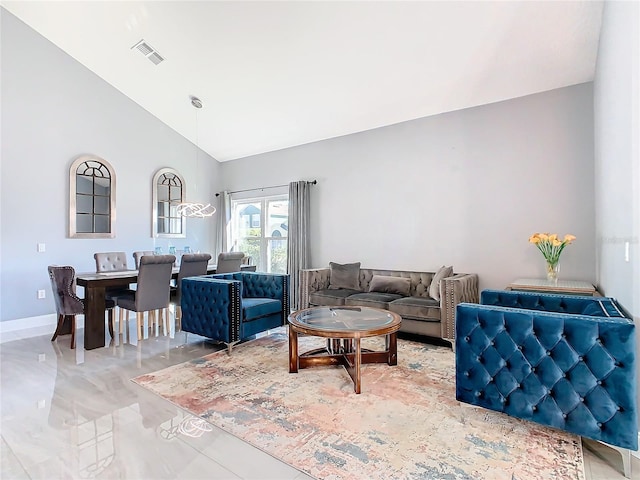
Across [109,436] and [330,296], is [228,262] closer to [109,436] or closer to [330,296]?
[330,296]

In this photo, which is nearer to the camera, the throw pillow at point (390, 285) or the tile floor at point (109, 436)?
the tile floor at point (109, 436)

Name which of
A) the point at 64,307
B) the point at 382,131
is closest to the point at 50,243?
the point at 64,307

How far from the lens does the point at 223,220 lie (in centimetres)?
732

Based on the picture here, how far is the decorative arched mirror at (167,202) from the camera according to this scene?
631 centimetres

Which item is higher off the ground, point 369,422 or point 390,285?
point 390,285

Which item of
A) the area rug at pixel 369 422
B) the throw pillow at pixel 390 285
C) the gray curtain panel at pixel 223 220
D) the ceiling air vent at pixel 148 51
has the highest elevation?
the ceiling air vent at pixel 148 51

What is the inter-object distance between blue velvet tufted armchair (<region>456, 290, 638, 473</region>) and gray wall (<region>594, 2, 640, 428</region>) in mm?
291

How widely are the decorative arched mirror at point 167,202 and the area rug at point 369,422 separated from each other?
3.80 m

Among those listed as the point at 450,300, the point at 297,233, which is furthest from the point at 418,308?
the point at 297,233

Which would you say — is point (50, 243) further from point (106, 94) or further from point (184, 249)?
point (106, 94)

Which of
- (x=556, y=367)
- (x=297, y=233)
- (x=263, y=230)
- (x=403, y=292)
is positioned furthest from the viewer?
(x=263, y=230)

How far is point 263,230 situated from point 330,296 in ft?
8.80

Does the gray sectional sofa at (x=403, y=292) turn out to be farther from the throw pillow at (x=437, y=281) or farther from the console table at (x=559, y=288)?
the console table at (x=559, y=288)

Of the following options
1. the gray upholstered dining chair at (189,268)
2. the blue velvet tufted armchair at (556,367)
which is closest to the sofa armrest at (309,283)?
the gray upholstered dining chair at (189,268)
